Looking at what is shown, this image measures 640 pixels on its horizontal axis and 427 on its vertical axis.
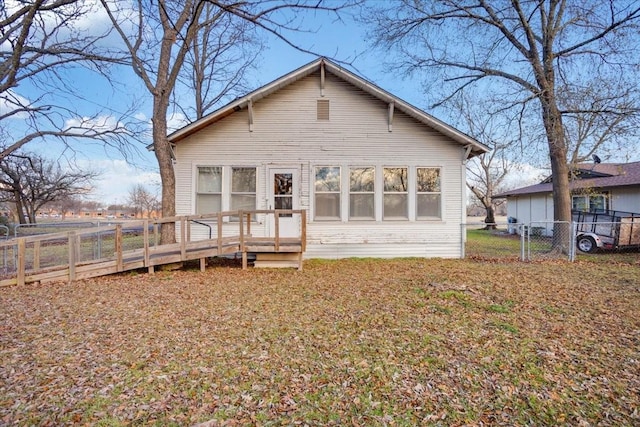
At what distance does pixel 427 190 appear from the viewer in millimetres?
10125

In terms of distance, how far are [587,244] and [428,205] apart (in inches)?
270

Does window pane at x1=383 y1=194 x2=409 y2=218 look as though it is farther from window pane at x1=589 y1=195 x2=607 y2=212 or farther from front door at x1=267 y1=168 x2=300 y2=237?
window pane at x1=589 y1=195 x2=607 y2=212

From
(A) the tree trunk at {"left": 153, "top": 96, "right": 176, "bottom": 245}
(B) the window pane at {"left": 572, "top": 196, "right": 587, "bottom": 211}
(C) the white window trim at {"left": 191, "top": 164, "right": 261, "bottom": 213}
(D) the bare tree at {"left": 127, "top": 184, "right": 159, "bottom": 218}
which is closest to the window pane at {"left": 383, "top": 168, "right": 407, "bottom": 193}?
(C) the white window trim at {"left": 191, "top": 164, "right": 261, "bottom": 213}

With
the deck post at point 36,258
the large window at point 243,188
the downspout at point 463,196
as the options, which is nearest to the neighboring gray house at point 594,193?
the downspout at point 463,196

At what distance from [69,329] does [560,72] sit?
15191 millimetres

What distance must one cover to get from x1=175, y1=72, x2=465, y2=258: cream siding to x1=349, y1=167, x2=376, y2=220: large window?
0.22 metres

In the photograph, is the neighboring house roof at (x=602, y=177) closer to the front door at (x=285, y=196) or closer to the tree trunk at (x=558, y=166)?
the tree trunk at (x=558, y=166)

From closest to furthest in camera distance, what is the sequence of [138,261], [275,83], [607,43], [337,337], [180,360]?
[180,360], [337,337], [138,261], [275,83], [607,43]


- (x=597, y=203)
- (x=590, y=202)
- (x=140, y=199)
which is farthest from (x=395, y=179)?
(x=140, y=199)

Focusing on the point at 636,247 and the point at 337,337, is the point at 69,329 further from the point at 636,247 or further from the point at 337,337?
the point at 636,247

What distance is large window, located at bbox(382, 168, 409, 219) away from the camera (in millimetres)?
10078

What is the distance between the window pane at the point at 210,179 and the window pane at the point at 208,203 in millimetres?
153

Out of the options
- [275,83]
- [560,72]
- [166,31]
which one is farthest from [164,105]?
[560,72]

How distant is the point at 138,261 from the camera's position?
25.5ft
